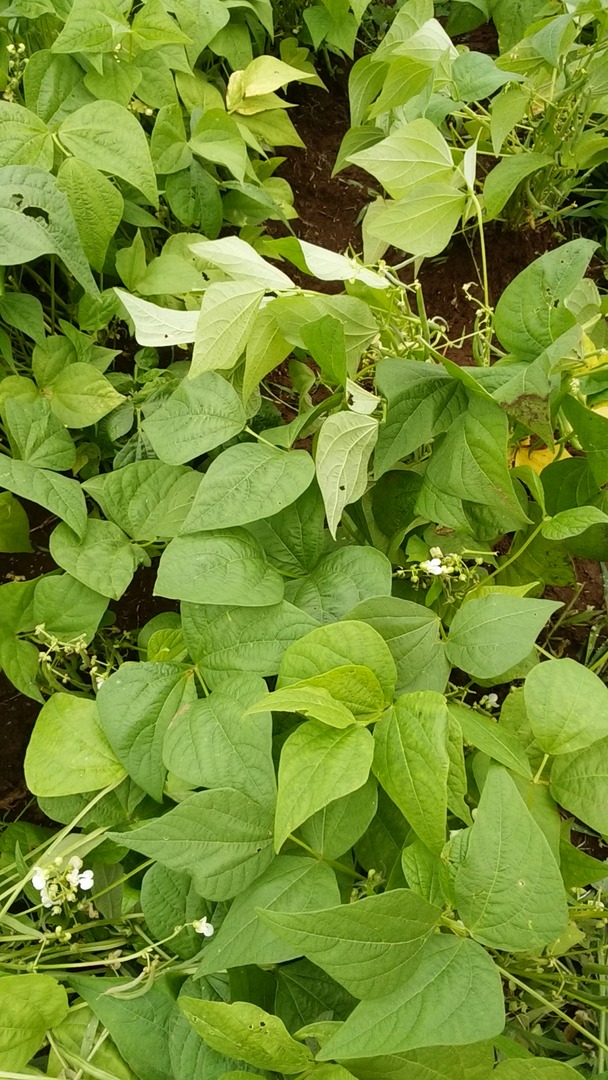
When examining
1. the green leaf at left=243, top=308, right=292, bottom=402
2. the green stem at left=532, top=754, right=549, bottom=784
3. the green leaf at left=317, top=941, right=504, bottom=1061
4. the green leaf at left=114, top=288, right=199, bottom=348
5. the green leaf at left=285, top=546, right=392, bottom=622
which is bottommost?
the green stem at left=532, top=754, right=549, bottom=784

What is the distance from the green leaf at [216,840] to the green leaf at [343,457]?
310 millimetres

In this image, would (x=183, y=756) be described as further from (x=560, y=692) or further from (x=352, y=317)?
(x=352, y=317)

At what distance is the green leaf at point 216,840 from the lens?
67 cm

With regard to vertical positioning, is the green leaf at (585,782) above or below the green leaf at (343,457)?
below

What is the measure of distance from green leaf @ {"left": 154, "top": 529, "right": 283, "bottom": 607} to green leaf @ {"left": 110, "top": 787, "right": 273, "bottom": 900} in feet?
0.62

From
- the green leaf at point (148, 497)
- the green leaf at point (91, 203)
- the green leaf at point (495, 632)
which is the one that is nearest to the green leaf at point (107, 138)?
the green leaf at point (91, 203)

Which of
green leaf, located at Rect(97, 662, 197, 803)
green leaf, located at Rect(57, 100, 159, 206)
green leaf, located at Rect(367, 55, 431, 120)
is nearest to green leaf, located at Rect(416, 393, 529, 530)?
green leaf, located at Rect(97, 662, 197, 803)

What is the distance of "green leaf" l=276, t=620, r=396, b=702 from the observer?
70 cm

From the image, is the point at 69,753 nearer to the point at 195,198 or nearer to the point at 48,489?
the point at 48,489

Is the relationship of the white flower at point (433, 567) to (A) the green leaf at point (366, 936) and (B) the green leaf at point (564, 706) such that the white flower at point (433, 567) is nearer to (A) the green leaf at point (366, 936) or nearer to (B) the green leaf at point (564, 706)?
(B) the green leaf at point (564, 706)

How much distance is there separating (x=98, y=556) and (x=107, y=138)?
58 cm

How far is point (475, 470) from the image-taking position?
2.72 ft

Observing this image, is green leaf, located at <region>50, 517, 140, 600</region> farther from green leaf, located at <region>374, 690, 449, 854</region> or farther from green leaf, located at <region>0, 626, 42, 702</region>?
green leaf, located at <region>374, 690, 449, 854</region>

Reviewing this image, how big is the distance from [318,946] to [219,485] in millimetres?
461
